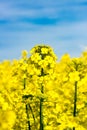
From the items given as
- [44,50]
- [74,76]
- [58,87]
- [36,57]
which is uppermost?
[44,50]

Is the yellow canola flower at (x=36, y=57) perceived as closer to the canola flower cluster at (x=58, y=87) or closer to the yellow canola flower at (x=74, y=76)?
the canola flower cluster at (x=58, y=87)

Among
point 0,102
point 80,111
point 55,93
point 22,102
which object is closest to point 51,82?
point 55,93

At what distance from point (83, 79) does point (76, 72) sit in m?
0.52

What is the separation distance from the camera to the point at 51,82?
1155 cm

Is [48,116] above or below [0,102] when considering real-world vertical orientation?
below

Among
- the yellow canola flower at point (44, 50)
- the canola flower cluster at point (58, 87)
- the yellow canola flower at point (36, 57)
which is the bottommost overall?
the canola flower cluster at point (58, 87)

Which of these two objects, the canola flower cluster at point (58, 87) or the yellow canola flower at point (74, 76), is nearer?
the yellow canola flower at point (74, 76)

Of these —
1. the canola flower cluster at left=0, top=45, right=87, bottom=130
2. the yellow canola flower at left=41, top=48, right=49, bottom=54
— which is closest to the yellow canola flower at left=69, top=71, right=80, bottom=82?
the canola flower cluster at left=0, top=45, right=87, bottom=130

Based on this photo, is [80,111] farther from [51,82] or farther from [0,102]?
[0,102]

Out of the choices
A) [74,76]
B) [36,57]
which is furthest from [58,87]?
[36,57]

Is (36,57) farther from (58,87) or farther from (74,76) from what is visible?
(58,87)

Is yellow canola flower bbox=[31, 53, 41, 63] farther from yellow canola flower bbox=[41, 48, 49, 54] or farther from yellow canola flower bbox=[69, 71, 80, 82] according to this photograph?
yellow canola flower bbox=[69, 71, 80, 82]

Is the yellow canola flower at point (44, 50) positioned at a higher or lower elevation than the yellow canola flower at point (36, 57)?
higher

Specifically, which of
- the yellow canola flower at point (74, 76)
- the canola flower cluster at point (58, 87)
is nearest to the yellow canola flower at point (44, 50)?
the canola flower cluster at point (58, 87)
